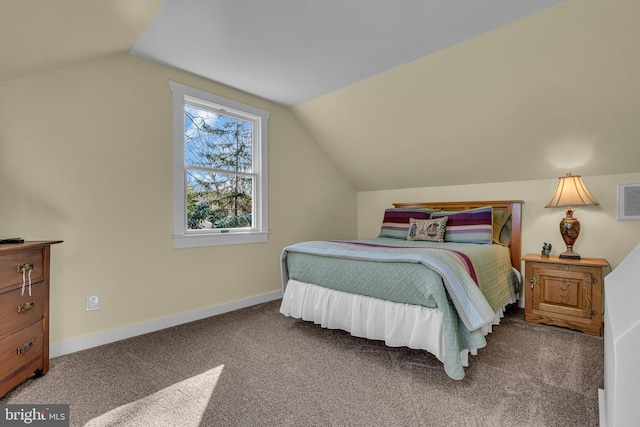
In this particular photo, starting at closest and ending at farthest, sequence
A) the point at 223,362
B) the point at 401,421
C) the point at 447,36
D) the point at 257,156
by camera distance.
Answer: the point at 401,421 → the point at 223,362 → the point at 447,36 → the point at 257,156

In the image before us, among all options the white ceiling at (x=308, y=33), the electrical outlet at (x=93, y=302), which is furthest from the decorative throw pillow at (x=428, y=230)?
the electrical outlet at (x=93, y=302)

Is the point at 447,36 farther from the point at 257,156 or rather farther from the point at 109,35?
the point at 109,35

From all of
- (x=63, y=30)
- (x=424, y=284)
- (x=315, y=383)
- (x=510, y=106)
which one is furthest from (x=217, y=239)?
(x=510, y=106)

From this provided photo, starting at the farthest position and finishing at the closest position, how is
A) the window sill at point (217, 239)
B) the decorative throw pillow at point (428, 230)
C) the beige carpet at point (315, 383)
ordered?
the decorative throw pillow at point (428, 230)
the window sill at point (217, 239)
the beige carpet at point (315, 383)

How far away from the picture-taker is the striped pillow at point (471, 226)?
306 cm

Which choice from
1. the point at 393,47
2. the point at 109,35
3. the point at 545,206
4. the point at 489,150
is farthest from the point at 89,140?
the point at 545,206

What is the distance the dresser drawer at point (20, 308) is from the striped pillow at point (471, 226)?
325 cm

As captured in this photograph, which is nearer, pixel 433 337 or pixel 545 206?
pixel 433 337

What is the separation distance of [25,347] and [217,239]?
153 centimetres

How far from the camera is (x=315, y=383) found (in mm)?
1800

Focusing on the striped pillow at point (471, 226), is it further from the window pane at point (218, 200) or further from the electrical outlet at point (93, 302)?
the electrical outlet at point (93, 302)

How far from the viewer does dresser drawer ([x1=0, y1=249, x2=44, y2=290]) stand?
5.28ft

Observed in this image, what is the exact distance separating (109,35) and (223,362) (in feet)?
7.39

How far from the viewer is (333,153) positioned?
4.14m
